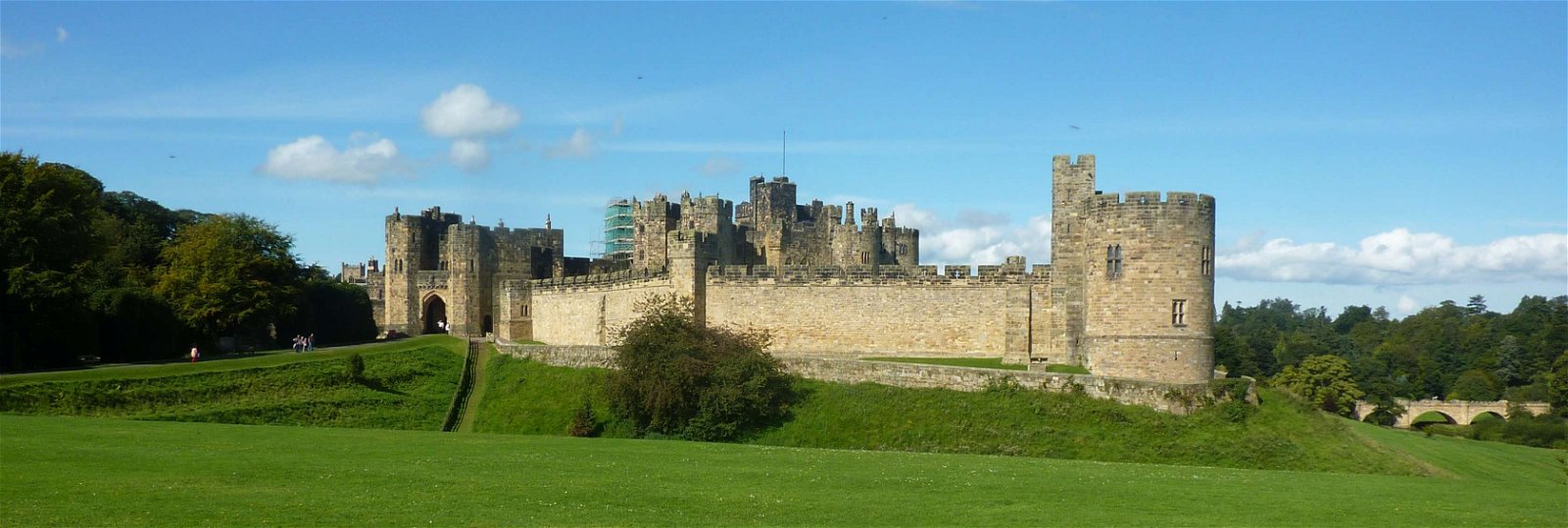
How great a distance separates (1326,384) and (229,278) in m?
62.0

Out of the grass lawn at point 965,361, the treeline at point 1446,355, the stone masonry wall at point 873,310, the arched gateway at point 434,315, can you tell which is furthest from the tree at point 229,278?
the treeline at point 1446,355

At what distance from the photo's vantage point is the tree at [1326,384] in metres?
80.9

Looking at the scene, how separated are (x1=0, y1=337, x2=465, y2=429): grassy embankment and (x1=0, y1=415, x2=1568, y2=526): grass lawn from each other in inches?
241

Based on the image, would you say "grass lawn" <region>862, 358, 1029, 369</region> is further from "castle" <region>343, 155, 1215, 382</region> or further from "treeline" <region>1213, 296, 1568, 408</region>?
"treeline" <region>1213, 296, 1568, 408</region>

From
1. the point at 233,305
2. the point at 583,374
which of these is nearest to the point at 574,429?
the point at 583,374

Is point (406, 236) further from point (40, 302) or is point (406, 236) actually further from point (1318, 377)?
point (1318, 377)

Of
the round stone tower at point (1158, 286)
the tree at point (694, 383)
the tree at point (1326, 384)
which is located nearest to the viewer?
the round stone tower at point (1158, 286)

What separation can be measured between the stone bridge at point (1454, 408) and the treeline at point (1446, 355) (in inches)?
50.1

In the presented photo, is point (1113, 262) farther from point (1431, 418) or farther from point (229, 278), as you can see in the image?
point (1431, 418)

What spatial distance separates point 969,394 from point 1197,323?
612 centimetres

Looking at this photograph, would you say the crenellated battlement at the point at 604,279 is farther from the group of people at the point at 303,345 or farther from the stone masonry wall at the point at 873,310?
the group of people at the point at 303,345

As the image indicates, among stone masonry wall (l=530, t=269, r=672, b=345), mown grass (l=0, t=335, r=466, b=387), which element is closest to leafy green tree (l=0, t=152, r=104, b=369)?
mown grass (l=0, t=335, r=466, b=387)

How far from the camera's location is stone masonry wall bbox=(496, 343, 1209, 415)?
110 feet

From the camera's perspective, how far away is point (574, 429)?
1570 inches
